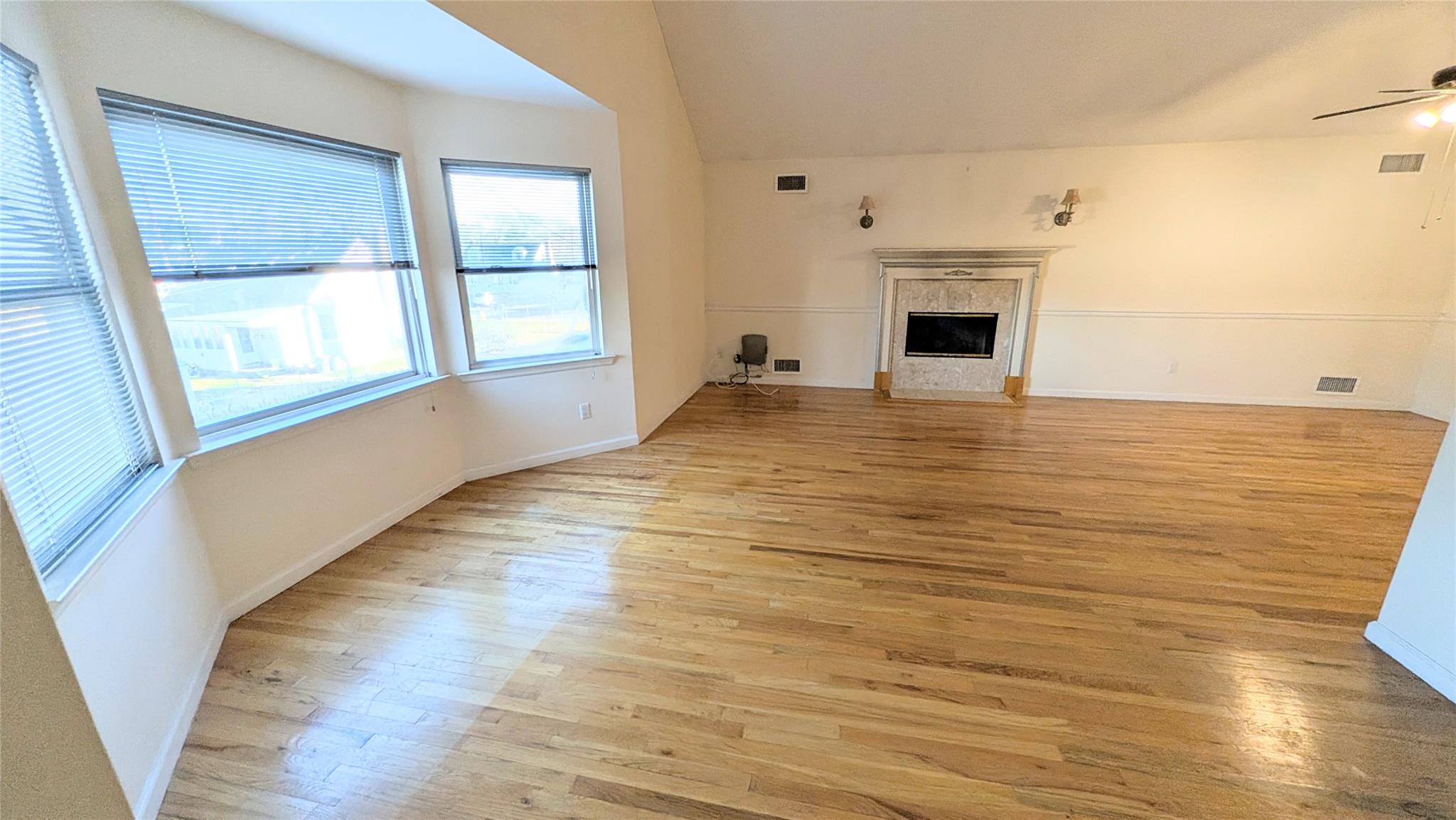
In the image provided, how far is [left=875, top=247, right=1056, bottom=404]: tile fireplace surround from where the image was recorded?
17.4 ft

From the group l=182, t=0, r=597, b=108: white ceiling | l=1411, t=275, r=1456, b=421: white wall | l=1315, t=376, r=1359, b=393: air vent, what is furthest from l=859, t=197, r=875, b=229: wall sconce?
l=1411, t=275, r=1456, b=421: white wall

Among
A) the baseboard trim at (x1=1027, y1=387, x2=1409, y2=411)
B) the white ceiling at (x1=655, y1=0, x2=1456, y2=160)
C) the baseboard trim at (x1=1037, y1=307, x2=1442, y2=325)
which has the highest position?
the white ceiling at (x1=655, y1=0, x2=1456, y2=160)

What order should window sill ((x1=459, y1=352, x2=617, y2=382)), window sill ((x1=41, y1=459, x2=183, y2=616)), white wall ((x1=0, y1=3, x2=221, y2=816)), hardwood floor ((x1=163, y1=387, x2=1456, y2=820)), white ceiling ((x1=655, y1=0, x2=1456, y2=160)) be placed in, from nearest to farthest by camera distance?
window sill ((x1=41, y1=459, x2=183, y2=616)) → white wall ((x1=0, y1=3, x2=221, y2=816)) → hardwood floor ((x1=163, y1=387, x2=1456, y2=820)) → window sill ((x1=459, y1=352, x2=617, y2=382)) → white ceiling ((x1=655, y1=0, x2=1456, y2=160))

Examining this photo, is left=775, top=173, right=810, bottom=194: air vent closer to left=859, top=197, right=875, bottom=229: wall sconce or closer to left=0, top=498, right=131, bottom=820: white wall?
left=859, top=197, right=875, bottom=229: wall sconce

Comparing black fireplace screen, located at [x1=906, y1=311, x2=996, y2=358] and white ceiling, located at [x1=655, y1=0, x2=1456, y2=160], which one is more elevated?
white ceiling, located at [x1=655, y1=0, x2=1456, y2=160]

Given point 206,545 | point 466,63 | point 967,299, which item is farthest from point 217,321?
point 967,299

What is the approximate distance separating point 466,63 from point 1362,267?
740 centimetres

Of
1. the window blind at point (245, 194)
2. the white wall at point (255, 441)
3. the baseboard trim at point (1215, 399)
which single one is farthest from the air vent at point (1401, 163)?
the window blind at point (245, 194)

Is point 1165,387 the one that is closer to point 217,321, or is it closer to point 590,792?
point 590,792

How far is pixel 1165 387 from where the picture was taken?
5363 mm

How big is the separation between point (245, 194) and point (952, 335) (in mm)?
5601

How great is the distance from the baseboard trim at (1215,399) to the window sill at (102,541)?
6469 mm

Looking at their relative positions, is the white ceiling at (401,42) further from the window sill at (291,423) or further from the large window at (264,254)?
the window sill at (291,423)

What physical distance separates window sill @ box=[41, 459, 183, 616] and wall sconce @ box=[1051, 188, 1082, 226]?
649 cm
